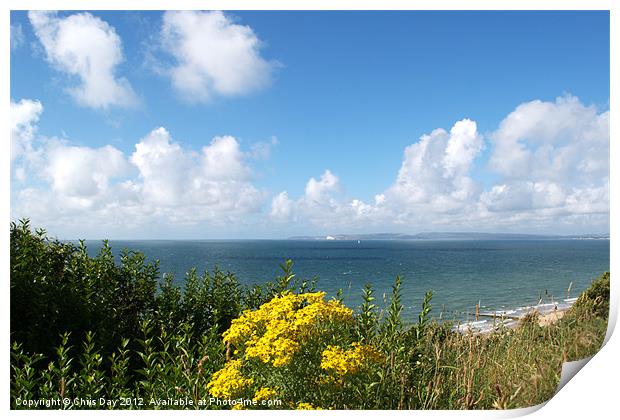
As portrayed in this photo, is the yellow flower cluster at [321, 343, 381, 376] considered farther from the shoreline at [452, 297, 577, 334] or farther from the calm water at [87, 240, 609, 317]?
the shoreline at [452, 297, 577, 334]

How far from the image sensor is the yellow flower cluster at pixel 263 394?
8.77ft

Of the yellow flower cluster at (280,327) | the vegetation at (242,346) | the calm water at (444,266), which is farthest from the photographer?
the calm water at (444,266)

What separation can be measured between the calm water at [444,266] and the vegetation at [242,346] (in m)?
0.27

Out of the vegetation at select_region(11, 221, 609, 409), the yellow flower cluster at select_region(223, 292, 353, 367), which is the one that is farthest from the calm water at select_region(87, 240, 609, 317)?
the yellow flower cluster at select_region(223, 292, 353, 367)

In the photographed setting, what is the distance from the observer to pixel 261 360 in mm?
2752

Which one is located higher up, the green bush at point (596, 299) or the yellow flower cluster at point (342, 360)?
the green bush at point (596, 299)

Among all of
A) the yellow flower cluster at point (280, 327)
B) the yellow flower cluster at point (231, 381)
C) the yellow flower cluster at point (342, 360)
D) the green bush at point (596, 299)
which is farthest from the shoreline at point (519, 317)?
the yellow flower cluster at point (231, 381)

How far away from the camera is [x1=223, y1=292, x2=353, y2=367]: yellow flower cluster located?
264cm

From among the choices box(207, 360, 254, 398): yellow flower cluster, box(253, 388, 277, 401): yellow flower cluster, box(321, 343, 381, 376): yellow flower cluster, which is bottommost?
box(253, 388, 277, 401): yellow flower cluster
